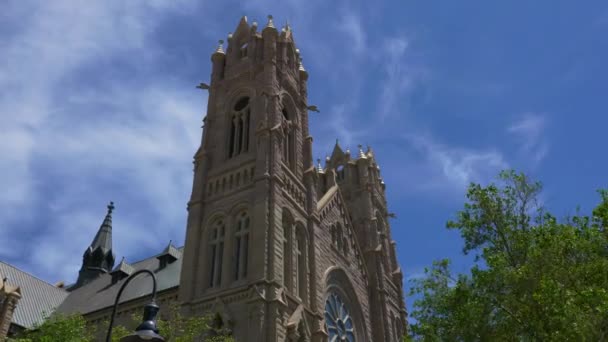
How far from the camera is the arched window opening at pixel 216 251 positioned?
96.9 feet

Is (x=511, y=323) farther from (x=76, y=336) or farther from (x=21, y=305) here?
(x=21, y=305)

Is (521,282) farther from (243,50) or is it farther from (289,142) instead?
(243,50)

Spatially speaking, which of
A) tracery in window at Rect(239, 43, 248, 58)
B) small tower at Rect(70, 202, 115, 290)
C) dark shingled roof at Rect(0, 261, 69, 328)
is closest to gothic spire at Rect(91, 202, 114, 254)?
small tower at Rect(70, 202, 115, 290)

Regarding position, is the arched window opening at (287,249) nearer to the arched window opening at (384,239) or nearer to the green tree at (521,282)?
the green tree at (521,282)

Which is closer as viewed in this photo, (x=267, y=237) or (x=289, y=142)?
(x=267, y=237)

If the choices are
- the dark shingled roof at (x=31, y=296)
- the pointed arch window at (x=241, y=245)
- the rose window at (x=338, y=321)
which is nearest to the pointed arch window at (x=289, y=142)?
the pointed arch window at (x=241, y=245)

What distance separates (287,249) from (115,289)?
17806 mm

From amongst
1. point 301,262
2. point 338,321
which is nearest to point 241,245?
point 301,262

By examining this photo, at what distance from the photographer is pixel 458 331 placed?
60.1 ft

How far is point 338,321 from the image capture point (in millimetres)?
34906

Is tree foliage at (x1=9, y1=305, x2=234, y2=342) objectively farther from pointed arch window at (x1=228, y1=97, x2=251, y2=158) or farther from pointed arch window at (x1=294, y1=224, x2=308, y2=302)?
pointed arch window at (x1=228, y1=97, x2=251, y2=158)

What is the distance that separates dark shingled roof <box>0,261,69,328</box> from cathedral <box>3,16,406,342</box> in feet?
3.25

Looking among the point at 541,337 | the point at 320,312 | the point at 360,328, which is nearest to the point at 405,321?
the point at 360,328

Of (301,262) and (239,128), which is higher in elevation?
(239,128)
